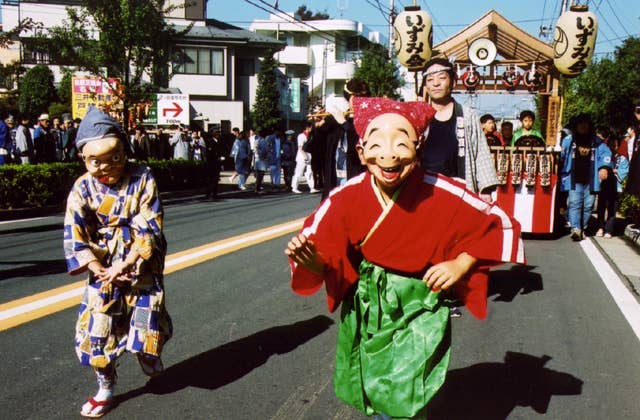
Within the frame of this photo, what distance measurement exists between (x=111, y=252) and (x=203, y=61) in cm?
3625

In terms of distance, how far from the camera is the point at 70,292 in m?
6.16

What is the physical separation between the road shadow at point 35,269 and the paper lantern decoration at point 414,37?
Result: 872 cm

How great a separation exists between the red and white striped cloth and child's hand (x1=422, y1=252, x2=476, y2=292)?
7.69 meters

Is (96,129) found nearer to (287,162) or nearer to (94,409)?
(94,409)

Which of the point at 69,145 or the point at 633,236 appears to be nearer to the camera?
the point at 633,236

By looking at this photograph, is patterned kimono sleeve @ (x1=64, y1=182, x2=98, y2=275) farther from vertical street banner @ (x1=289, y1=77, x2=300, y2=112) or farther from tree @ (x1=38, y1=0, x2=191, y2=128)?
vertical street banner @ (x1=289, y1=77, x2=300, y2=112)

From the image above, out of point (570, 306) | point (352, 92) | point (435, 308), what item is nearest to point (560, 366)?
point (570, 306)

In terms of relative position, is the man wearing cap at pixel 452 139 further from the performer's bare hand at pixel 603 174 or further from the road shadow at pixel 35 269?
the performer's bare hand at pixel 603 174

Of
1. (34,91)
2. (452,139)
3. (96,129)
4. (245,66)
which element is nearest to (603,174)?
(452,139)

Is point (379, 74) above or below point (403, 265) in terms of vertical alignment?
above

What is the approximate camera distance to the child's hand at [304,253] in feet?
8.46

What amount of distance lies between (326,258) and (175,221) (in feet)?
30.7

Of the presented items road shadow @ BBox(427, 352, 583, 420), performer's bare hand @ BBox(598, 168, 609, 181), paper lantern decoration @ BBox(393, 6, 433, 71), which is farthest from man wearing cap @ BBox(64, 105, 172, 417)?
paper lantern decoration @ BBox(393, 6, 433, 71)

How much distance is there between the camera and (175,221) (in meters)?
11.7
